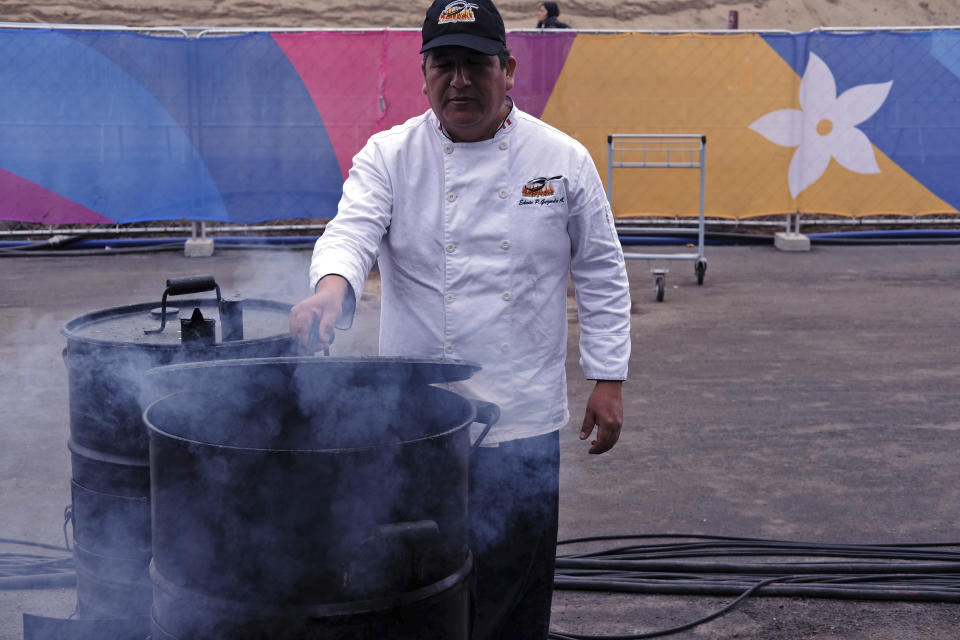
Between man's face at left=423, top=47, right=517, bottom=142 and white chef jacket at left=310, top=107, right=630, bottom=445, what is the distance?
9 cm

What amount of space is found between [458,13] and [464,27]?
0.11ft

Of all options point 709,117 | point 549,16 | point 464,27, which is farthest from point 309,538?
point 549,16

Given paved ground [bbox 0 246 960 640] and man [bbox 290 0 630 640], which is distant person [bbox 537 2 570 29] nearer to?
paved ground [bbox 0 246 960 640]

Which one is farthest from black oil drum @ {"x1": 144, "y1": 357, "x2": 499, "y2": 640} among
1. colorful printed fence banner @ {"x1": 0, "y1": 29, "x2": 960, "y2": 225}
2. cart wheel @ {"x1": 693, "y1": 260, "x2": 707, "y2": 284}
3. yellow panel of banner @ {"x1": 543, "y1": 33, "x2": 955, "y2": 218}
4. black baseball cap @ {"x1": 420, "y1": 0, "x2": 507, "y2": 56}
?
yellow panel of banner @ {"x1": 543, "y1": 33, "x2": 955, "y2": 218}

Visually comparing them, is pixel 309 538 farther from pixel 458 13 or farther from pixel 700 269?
pixel 700 269

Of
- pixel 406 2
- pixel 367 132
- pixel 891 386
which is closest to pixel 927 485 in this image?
pixel 891 386

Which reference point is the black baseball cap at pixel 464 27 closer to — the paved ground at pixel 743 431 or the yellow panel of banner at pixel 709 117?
the paved ground at pixel 743 431

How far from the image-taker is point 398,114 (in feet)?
36.9

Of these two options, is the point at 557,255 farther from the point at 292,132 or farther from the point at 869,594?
the point at 292,132

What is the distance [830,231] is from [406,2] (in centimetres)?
934

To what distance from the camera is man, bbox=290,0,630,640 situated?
2.33 m

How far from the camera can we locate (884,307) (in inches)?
335

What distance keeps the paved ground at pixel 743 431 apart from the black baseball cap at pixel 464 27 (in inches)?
77.1

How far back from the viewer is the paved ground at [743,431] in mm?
3531
